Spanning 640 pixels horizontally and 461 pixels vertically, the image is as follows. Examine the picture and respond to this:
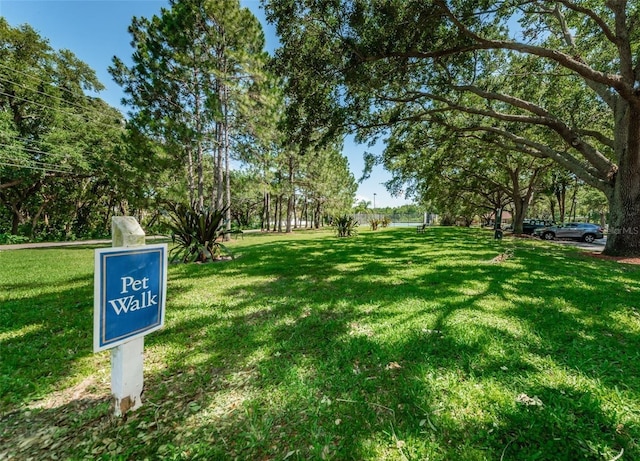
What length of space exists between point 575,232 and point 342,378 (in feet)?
71.3

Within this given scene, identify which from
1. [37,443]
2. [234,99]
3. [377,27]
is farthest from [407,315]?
[234,99]

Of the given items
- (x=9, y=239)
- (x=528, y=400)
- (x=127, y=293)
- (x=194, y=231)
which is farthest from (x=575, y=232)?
(x=9, y=239)

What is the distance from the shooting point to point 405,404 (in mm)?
1631

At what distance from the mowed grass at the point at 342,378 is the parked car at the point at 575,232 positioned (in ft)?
56.5

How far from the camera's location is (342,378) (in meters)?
1.90

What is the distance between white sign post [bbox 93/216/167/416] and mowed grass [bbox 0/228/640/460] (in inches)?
9.0

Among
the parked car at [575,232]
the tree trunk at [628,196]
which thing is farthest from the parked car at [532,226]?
the tree trunk at [628,196]

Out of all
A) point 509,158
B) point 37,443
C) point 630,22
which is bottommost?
point 37,443

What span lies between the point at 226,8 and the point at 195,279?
460 inches

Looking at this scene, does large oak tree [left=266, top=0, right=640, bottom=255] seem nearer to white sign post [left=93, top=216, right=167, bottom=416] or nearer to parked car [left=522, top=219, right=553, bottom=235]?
white sign post [left=93, top=216, right=167, bottom=416]

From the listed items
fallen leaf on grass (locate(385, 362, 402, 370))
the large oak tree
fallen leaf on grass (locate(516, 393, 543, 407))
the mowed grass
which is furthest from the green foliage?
fallen leaf on grass (locate(516, 393, 543, 407))

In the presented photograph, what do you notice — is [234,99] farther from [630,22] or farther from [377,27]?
[630,22]

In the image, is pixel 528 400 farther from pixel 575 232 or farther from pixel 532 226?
pixel 532 226

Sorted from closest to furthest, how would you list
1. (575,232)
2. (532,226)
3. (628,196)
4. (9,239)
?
(628,196), (9,239), (575,232), (532,226)
